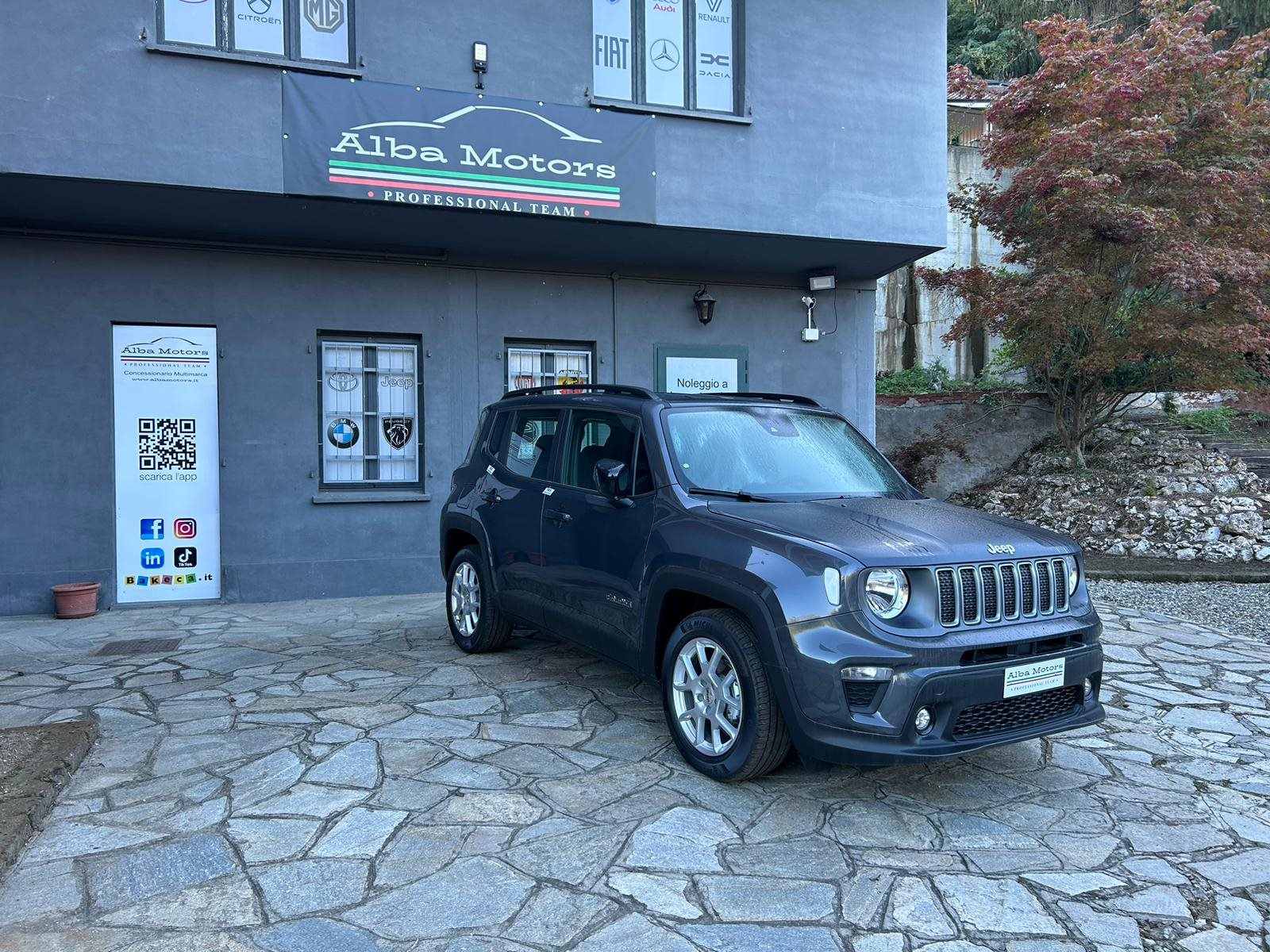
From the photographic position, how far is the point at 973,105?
2111 centimetres

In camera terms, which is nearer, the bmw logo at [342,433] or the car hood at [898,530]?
the car hood at [898,530]

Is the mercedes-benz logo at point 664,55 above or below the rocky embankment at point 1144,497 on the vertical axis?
above

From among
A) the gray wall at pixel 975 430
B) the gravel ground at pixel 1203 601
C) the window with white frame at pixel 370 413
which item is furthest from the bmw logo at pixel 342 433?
the gray wall at pixel 975 430

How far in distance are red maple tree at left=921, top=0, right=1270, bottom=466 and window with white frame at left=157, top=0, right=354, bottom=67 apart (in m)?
8.23

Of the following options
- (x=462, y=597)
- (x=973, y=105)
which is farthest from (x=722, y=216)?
(x=973, y=105)

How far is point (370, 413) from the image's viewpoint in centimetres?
980

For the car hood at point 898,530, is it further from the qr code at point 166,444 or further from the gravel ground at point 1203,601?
the qr code at point 166,444

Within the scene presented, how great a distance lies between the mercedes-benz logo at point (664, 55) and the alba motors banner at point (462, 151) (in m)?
0.84

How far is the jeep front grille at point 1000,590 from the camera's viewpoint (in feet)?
13.1

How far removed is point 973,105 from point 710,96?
1393cm

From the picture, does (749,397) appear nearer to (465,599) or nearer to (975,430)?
(465,599)

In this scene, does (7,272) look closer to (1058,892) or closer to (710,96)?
(710,96)

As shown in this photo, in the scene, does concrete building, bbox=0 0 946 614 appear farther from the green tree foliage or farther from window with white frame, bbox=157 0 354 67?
the green tree foliage

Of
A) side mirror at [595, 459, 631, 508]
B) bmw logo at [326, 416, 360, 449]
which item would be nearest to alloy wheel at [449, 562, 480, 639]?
side mirror at [595, 459, 631, 508]
